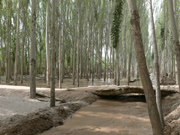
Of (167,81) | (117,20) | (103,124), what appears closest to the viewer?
(103,124)

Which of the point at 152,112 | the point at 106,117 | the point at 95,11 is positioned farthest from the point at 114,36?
the point at 152,112

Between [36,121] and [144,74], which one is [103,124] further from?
[144,74]

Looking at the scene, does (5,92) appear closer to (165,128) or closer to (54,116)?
(54,116)

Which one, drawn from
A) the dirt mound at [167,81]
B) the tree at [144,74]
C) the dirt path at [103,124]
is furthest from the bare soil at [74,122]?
the dirt mound at [167,81]

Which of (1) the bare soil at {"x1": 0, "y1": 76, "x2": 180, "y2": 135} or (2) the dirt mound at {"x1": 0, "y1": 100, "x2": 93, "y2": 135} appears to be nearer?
(2) the dirt mound at {"x1": 0, "y1": 100, "x2": 93, "y2": 135}

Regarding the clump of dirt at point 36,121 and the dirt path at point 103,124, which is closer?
the clump of dirt at point 36,121

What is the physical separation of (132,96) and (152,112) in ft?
23.8

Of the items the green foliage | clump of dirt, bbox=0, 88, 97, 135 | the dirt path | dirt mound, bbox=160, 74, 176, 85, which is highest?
the green foliage

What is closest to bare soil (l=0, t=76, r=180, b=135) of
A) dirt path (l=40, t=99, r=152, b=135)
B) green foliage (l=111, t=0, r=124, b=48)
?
dirt path (l=40, t=99, r=152, b=135)

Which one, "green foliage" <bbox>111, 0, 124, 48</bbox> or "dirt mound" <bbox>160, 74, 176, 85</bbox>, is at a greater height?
"green foliage" <bbox>111, 0, 124, 48</bbox>

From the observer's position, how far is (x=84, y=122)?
15.4ft

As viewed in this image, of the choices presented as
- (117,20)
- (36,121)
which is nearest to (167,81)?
(117,20)

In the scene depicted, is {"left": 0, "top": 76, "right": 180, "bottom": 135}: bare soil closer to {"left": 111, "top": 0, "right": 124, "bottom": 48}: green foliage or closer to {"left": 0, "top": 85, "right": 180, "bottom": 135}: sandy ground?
{"left": 0, "top": 85, "right": 180, "bottom": 135}: sandy ground

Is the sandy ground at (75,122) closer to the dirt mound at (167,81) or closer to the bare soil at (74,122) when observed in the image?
the bare soil at (74,122)
